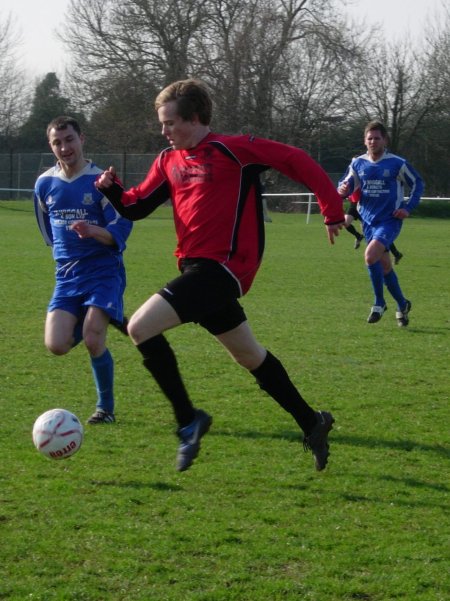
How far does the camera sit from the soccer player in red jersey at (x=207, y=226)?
4316 millimetres

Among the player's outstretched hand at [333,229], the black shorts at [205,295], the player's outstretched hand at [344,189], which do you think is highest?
the player's outstretched hand at [333,229]

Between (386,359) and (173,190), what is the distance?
3.78 meters

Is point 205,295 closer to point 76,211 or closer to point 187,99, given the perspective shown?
point 187,99

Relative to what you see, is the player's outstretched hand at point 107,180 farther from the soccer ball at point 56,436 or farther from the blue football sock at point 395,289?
the blue football sock at point 395,289

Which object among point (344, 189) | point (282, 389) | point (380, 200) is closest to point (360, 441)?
point (282, 389)

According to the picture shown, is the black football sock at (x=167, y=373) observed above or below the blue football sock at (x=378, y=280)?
above

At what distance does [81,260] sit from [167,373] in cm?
151

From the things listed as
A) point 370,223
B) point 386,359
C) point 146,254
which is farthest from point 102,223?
point 146,254

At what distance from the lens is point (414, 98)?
42.9m

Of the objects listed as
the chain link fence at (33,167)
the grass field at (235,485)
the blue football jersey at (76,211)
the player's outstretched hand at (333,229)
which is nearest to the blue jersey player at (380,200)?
the grass field at (235,485)

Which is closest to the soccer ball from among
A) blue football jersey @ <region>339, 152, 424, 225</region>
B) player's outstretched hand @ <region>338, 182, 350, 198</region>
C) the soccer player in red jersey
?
the soccer player in red jersey

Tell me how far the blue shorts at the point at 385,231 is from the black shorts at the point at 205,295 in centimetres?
563

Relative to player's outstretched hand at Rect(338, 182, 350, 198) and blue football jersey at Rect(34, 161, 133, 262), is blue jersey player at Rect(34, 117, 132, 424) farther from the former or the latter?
player's outstretched hand at Rect(338, 182, 350, 198)

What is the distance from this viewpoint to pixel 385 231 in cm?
998
